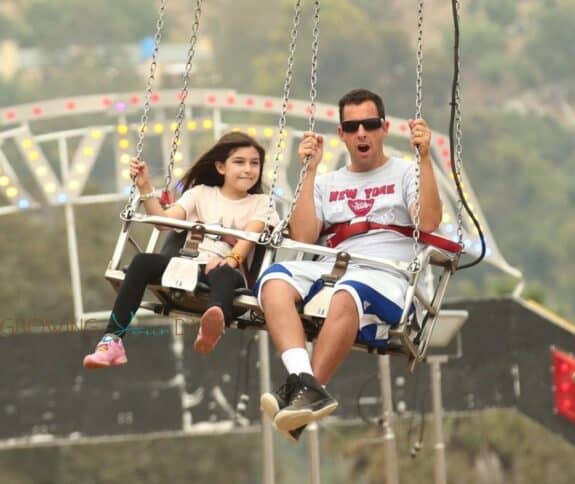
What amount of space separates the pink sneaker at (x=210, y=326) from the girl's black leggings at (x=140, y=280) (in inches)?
6.5

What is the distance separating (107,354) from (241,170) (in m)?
1.12

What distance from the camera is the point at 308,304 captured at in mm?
9758

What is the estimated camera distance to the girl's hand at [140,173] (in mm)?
10328

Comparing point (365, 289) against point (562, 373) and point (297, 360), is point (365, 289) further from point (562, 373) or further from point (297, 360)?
point (562, 373)

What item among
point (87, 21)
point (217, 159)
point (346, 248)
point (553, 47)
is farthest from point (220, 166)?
point (87, 21)

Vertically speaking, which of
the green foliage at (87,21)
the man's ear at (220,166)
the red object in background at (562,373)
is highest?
the green foliage at (87,21)

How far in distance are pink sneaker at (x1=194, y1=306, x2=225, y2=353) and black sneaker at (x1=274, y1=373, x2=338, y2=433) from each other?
1.37 feet

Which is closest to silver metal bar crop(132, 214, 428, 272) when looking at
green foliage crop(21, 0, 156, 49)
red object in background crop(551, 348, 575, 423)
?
red object in background crop(551, 348, 575, 423)

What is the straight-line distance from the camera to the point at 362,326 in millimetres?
9688

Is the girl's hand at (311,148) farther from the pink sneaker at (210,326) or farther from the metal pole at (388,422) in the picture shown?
the metal pole at (388,422)

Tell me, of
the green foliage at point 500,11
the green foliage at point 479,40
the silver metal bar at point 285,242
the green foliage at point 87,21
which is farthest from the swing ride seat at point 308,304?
the green foliage at point 500,11

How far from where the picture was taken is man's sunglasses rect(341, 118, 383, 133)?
984 cm

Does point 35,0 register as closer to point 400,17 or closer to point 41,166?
point 400,17

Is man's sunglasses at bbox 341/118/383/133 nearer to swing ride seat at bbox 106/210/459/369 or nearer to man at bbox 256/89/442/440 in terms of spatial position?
man at bbox 256/89/442/440
